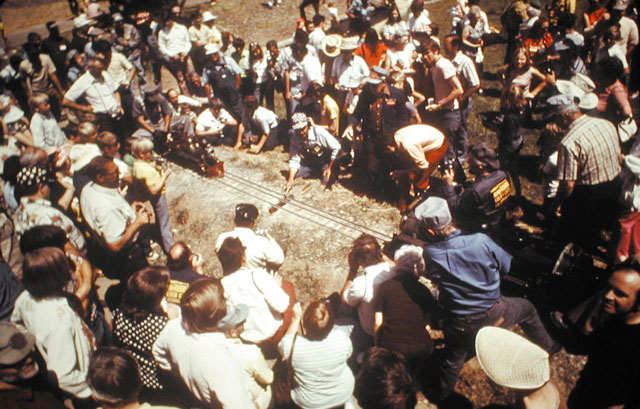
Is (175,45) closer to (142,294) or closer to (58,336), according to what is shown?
(142,294)

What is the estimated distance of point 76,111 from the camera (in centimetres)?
758

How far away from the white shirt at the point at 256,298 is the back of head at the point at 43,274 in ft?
4.57

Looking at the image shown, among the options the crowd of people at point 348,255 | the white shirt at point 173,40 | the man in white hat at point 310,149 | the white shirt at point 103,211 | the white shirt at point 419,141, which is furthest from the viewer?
the white shirt at point 173,40

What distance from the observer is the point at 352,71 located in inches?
292

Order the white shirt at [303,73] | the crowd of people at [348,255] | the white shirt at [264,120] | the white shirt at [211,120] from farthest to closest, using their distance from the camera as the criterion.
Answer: the white shirt at [211,120] < the white shirt at [264,120] < the white shirt at [303,73] < the crowd of people at [348,255]

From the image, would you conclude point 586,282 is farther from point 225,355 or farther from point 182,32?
point 182,32

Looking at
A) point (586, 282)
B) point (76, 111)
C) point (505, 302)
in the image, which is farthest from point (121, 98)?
point (586, 282)

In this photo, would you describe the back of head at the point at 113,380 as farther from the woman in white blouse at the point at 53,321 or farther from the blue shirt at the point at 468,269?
the blue shirt at the point at 468,269

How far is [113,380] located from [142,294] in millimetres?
872

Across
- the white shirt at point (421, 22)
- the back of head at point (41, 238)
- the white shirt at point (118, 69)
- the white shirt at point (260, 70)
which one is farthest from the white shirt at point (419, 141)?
the white shirt at point (118, 69)

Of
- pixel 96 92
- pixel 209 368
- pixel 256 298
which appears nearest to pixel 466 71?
pixel 256 298

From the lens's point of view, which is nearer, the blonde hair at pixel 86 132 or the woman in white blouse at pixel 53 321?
the woman in white blouse at pixel 53 321

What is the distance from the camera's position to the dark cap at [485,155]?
4.15 metres

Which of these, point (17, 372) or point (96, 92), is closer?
point (17, 372)
